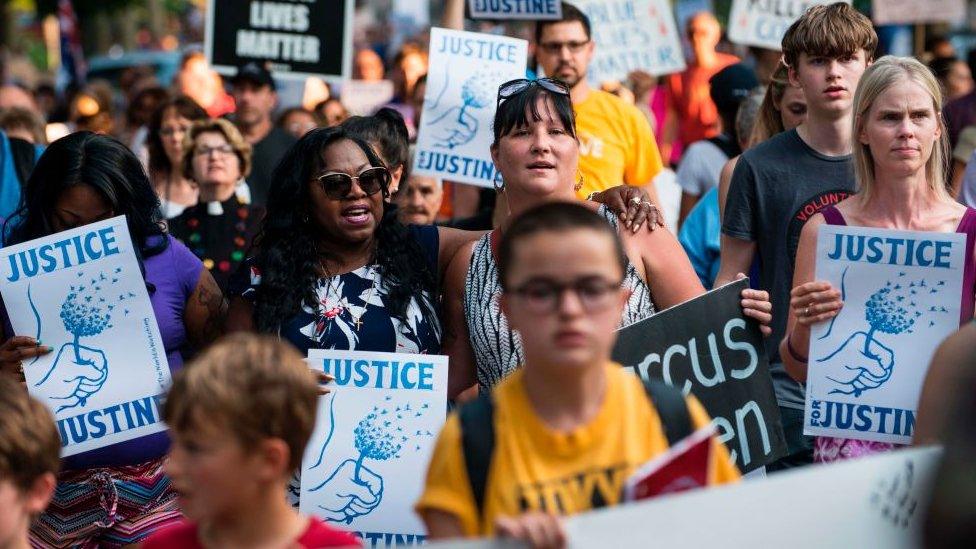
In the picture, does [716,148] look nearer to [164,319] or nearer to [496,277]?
[496,277]

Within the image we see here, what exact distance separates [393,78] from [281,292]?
908 centimetres

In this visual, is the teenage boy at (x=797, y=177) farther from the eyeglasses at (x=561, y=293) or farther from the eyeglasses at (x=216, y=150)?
the eyeglasses at (x=216, y=150)

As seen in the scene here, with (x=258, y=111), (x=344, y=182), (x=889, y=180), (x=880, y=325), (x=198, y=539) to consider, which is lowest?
(x=198, y=539)

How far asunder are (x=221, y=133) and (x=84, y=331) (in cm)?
331

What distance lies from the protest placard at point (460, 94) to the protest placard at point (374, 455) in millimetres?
3034

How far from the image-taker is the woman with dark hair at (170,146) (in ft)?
30.2

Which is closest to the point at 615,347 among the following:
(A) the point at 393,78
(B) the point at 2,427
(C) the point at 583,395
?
(C) the point at 583,395

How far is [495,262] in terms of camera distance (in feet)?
16.4

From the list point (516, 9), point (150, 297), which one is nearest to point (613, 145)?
point (516, 9)

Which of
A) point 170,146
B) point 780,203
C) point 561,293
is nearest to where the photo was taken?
point 561,293

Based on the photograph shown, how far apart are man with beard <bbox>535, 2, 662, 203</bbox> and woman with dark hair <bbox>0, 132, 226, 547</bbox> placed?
2.41m

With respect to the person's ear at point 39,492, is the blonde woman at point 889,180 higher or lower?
higher

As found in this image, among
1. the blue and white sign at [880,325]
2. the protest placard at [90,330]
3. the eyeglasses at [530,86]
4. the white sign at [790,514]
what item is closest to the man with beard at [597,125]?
the eyeglasses at [530,86]

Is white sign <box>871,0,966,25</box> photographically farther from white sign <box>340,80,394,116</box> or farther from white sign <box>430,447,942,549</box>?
white sign <box>430,447,942,549</box>
